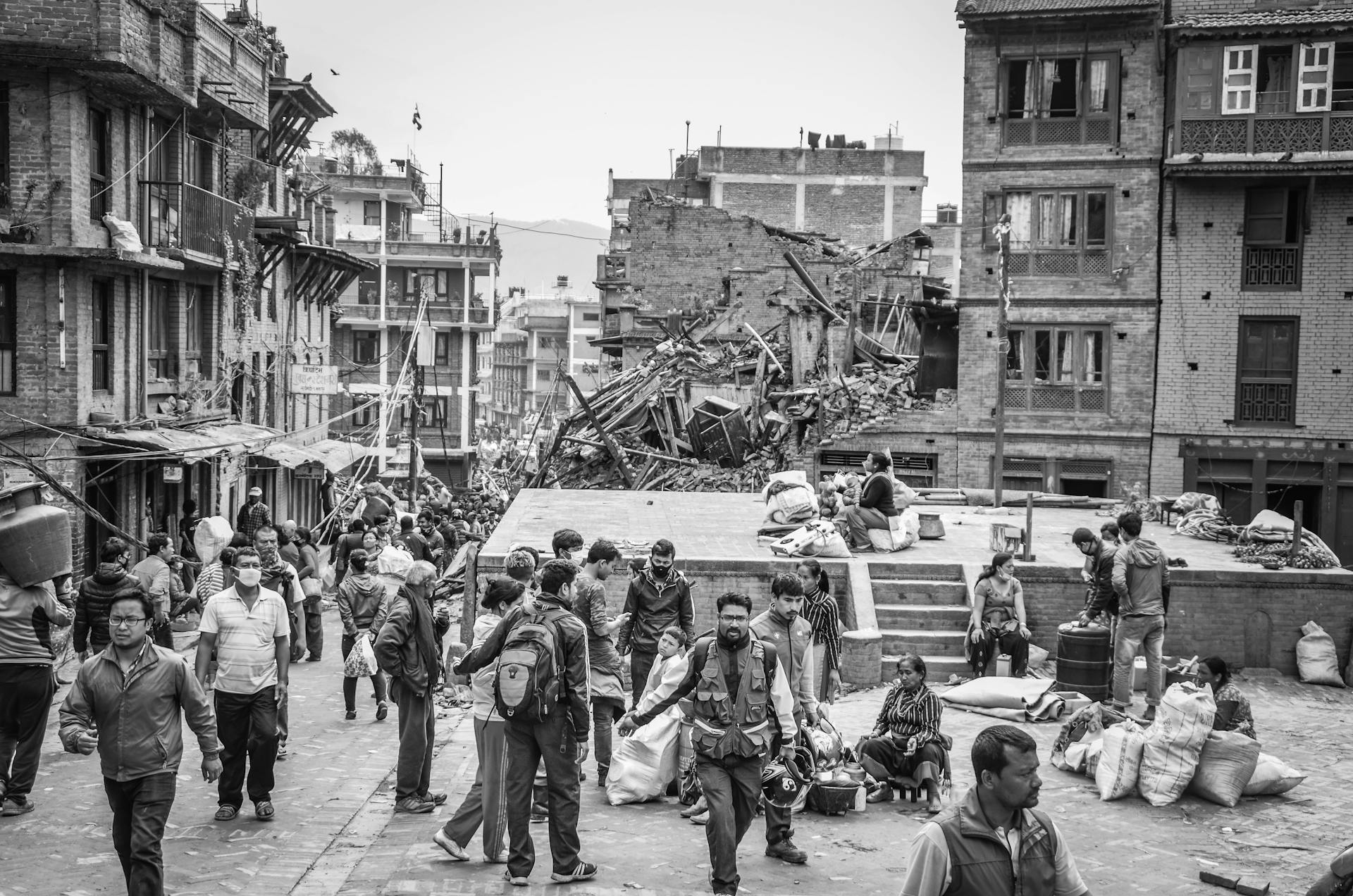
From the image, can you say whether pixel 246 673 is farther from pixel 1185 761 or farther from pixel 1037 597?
pixel 1037 597

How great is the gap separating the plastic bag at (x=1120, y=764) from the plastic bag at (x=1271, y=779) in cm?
84

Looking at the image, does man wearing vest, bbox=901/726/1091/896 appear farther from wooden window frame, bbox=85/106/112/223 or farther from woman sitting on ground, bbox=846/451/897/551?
wooden window frame, bbox=85/106/112/223

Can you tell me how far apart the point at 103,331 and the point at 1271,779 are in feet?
60.3

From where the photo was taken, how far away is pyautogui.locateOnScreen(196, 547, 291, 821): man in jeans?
30.1 ft

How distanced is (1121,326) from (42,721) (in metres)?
23.6

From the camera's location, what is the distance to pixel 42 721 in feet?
31.7

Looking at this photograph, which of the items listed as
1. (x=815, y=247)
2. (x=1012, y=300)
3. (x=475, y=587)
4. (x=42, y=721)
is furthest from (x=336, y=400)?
(x=42, y=721)

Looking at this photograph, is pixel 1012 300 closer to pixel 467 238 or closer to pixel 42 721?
pixel 42 721

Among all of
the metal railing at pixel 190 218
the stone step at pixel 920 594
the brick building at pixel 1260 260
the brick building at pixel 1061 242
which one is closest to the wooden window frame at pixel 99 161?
the metal railing at pixel 190 218

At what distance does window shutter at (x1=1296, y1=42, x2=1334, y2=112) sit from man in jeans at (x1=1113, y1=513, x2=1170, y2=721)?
1723cm

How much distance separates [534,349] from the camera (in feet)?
341

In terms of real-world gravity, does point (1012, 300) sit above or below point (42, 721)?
above

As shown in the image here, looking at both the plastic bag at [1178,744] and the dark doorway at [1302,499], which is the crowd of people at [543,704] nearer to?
the plastic bag at [1178,744]

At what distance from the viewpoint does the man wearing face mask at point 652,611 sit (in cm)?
1081
